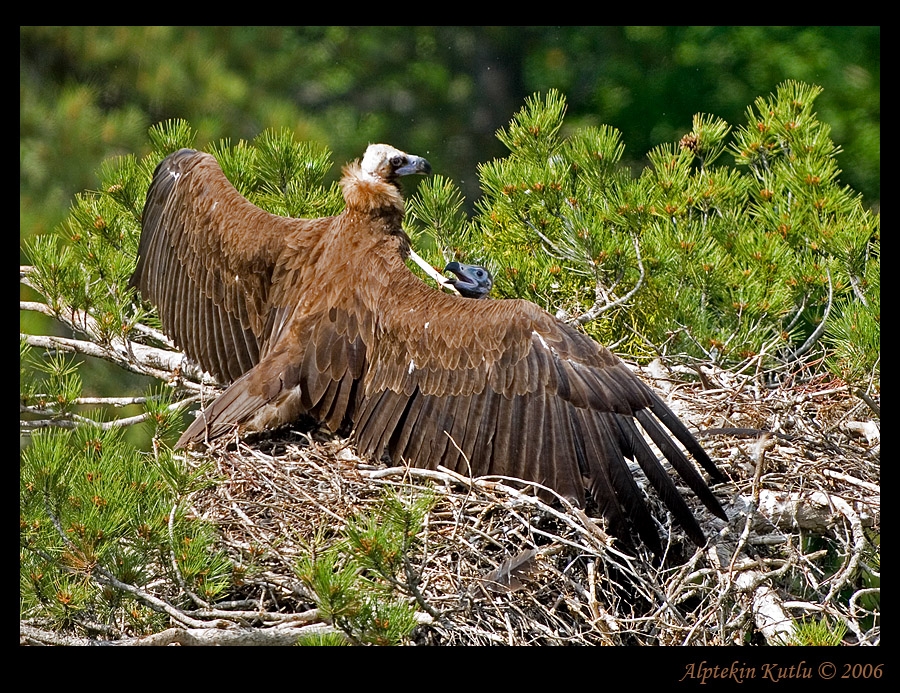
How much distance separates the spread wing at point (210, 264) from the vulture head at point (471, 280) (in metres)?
0.68

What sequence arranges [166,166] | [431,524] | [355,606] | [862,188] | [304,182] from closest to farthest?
[355,606] → [431,524] → [166,166] → [304,182] → [862,188]

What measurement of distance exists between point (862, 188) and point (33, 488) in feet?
24.4

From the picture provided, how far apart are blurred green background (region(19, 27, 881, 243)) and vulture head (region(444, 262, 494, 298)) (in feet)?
11.7

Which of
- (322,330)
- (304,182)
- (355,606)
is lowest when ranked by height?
(355,606)

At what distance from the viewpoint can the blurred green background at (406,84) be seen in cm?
859

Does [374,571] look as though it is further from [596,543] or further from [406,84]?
[406,84]

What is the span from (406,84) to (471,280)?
7.63 metres

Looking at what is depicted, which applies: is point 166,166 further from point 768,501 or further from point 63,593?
point 768,501

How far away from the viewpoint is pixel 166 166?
5090 millimetres

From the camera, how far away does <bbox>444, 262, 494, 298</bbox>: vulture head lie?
459cm

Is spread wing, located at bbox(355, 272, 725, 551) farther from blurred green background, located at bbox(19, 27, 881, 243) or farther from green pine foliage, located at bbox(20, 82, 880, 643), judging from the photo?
blurred green background, located at bbox(19, 27, 881, 243)

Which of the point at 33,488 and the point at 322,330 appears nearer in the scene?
the point at 33,488

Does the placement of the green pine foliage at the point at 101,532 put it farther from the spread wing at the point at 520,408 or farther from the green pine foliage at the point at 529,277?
the spread wing at the point at 520,408
